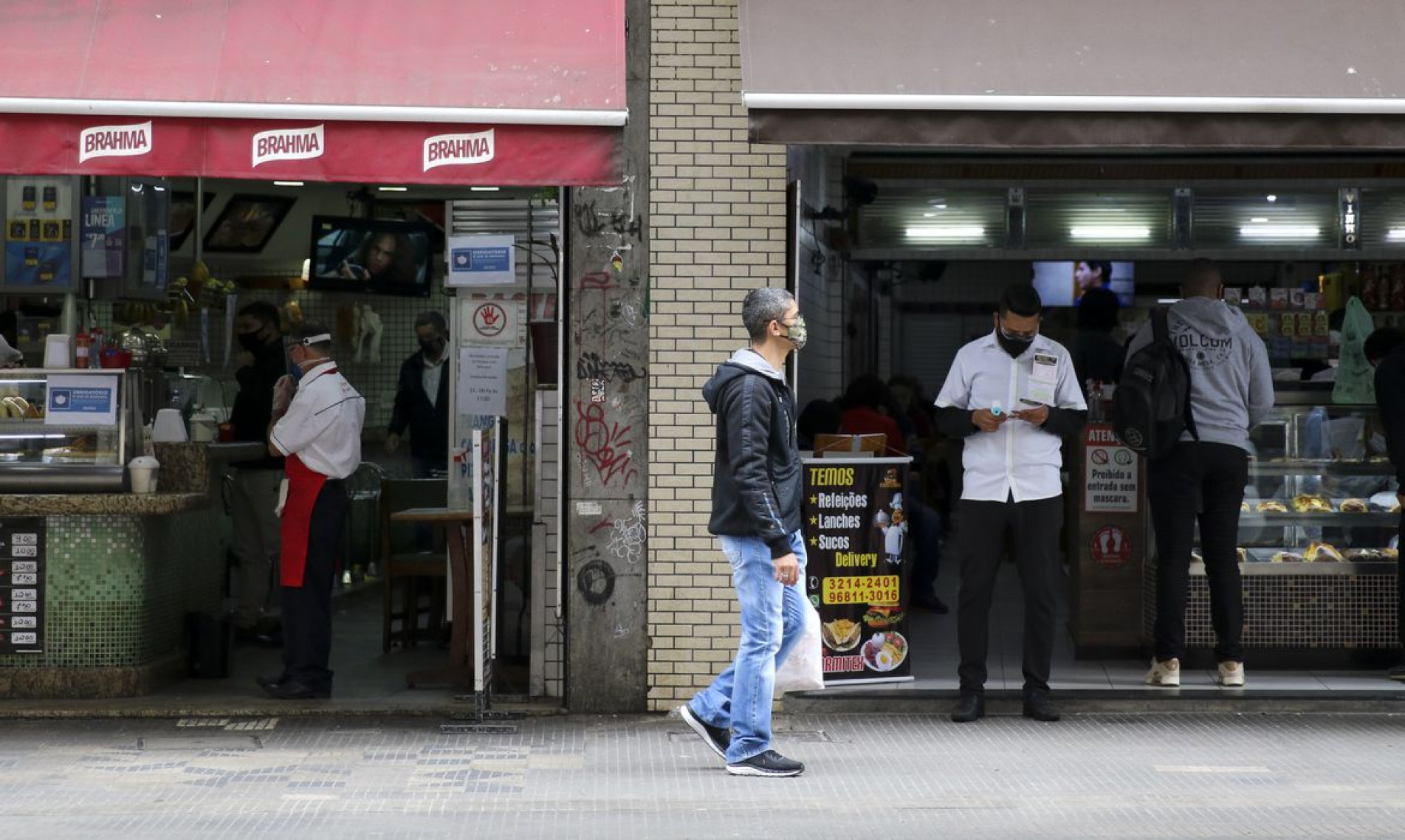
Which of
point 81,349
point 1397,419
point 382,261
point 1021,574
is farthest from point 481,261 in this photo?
point 1397,419

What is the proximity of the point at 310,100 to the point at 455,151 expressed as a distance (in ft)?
2.18

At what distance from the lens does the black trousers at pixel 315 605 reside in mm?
8664

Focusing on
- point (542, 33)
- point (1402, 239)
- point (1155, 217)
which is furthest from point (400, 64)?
point (1402, 239)

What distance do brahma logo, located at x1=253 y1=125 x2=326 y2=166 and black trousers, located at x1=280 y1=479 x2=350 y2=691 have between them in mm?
2037

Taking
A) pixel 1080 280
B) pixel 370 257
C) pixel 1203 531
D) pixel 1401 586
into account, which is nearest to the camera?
pixel 1203 531

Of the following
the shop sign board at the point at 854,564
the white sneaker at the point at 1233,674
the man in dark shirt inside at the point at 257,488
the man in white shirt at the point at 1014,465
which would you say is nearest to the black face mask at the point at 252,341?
the man in dark shirt inside at the point at 257,488

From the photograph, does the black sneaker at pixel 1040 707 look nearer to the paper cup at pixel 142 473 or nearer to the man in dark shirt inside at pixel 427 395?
the paper cup at pixel 142 473

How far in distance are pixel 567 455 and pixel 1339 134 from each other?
12.3ft

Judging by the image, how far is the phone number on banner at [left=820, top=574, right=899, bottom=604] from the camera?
840 centimetres

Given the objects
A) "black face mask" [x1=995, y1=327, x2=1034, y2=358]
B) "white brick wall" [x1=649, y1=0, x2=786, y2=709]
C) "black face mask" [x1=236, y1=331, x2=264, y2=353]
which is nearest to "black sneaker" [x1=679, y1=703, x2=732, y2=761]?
"white brick wall" [x1=649, y1=0, x2=786, y2=709]

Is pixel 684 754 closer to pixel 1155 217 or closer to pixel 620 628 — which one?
pixel 620 628

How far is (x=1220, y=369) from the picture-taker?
27.8ft

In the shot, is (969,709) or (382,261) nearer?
(969,709)

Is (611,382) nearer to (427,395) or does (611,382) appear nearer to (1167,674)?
(1167,674)
